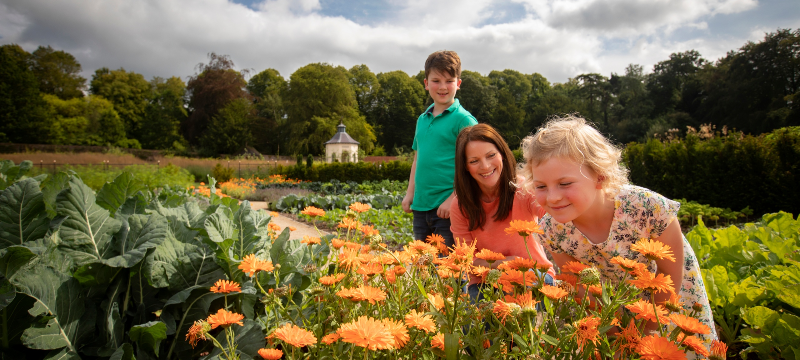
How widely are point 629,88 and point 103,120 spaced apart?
1851 inches

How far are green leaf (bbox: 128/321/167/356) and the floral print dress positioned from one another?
59.3 inches

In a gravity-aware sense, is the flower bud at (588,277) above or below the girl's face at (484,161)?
below

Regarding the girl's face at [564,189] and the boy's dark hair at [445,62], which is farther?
the boy's dark hair at [445,62]

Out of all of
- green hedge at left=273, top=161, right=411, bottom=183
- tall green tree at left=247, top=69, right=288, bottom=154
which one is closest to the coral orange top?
green hedge at left=273, top=161, right=411, bottom=183

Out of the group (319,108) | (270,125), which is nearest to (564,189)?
(319,108)

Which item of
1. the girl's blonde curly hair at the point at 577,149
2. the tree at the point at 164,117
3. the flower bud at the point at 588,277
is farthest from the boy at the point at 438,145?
the tree at the point at 164,117

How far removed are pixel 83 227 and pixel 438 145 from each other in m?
1.95

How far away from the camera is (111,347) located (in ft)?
4.27

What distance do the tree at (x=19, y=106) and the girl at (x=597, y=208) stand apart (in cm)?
3321

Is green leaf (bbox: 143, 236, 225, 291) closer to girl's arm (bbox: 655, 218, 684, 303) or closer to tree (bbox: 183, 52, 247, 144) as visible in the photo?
girl's arm (bbox: 655, 218, 684, 303)

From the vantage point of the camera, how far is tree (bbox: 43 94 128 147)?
101ft

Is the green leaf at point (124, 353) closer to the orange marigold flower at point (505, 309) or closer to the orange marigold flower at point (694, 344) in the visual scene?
the orange marigold flower at point (505, 309)

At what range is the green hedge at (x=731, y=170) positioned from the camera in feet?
21.1

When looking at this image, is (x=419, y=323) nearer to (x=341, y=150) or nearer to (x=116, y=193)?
(x=116, y=193)
